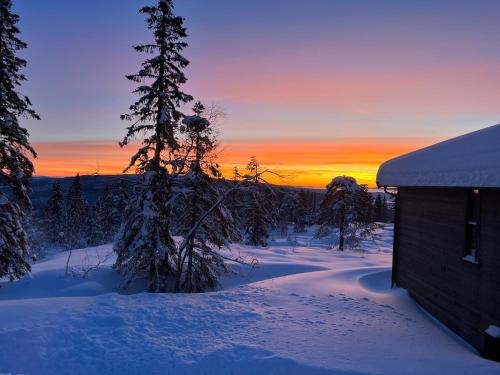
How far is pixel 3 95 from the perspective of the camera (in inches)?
605

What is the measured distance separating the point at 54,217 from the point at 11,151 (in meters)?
48.3

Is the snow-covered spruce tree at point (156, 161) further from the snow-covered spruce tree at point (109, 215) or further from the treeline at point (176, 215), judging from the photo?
the snow-covered spruce tree at point (109, 215)

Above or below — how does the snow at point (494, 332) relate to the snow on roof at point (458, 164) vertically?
below

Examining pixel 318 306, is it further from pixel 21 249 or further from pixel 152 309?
pixel 21 249

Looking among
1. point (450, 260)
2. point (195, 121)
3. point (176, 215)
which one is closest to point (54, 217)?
point (176, 215)

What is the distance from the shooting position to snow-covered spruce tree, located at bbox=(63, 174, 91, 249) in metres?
54.8

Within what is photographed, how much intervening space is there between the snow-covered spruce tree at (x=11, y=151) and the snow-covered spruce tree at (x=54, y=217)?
45427mm

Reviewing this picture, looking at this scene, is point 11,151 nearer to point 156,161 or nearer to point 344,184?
point 156,161

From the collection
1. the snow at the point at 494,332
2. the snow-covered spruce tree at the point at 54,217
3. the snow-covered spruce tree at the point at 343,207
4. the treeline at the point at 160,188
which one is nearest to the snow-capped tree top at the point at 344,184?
the snow-covered spruce tree at the point at 343,207

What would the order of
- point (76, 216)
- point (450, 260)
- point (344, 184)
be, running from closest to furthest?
point (450, 260)
point (344, 184)
point (76, 216)

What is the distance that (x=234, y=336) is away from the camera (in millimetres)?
7770

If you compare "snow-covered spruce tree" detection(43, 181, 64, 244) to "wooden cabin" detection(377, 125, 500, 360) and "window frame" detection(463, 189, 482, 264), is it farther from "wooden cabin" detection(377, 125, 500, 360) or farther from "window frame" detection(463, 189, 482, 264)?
"window frame" detection(463, 189, 482, 264)

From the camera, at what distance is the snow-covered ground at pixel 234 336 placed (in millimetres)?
6566

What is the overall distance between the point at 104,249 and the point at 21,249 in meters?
11.1
